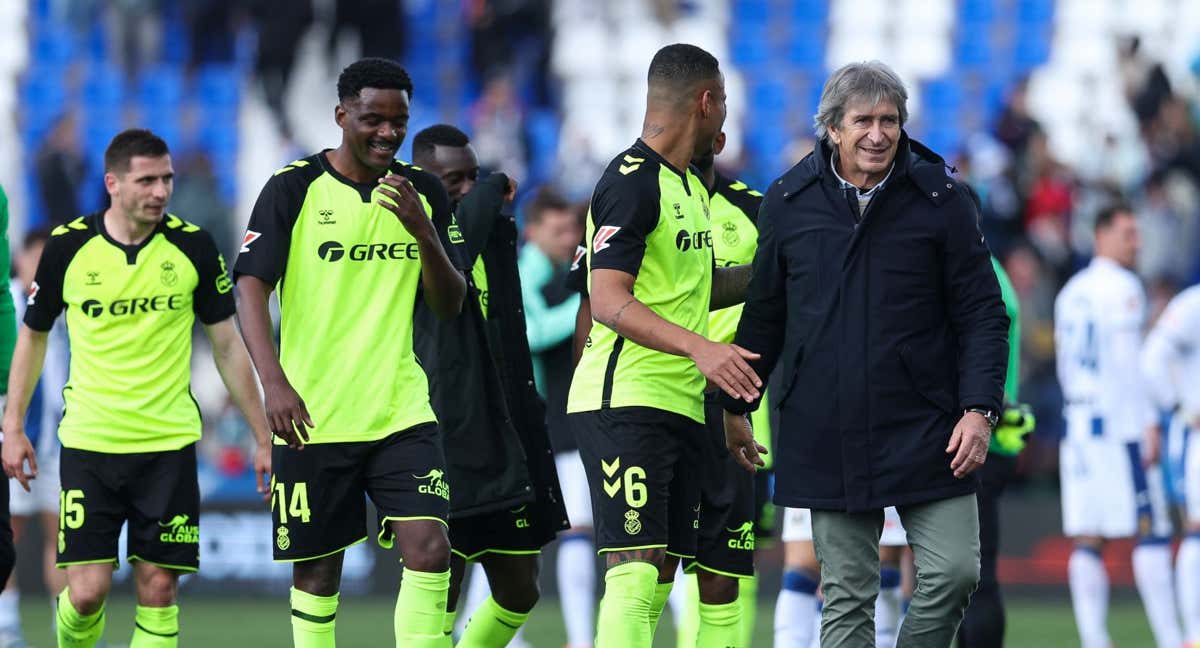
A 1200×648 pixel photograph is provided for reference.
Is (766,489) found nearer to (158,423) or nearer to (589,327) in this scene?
(589,327)

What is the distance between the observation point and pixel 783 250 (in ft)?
20.7

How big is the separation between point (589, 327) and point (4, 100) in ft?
44.5

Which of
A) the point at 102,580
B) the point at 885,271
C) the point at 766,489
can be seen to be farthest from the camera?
the point at 766,489

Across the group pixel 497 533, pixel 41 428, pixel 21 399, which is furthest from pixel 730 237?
pixel 41 428

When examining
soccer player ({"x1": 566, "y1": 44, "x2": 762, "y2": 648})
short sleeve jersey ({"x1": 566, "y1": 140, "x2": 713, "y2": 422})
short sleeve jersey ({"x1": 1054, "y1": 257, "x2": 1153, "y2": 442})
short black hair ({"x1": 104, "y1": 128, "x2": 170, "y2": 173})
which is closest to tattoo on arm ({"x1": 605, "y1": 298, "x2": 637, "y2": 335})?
soccer player ({"x1": 566, "y1": 44, "x2": 762, "y2": 648})

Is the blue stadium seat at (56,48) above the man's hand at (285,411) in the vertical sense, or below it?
above

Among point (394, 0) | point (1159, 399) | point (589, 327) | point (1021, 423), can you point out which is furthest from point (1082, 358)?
point (394, 0)

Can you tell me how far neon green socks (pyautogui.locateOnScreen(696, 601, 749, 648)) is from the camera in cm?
722

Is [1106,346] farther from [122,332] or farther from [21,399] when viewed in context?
[21,399]

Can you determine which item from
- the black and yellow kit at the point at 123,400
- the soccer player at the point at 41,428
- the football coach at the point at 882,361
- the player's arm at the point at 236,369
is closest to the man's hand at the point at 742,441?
the football coach at the point at 882,361

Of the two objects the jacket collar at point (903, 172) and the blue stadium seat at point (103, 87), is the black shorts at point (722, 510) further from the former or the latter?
the blue stadium seat at point (103, 87)

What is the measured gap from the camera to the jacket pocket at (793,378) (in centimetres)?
625

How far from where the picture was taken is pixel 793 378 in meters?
6.27

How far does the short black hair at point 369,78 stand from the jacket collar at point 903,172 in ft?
4.82
